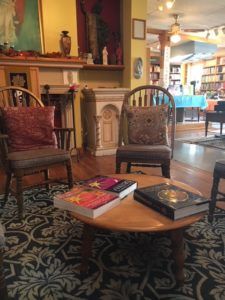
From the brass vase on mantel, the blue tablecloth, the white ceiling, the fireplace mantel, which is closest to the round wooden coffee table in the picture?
the fireplace mantel

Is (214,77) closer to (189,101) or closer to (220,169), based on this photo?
(189,101)

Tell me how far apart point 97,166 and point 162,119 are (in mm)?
1177

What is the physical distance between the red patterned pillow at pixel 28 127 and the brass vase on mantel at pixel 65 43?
1561 millimetres

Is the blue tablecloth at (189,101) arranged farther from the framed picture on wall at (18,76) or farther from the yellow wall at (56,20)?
the framed picture on wall at (18,76)

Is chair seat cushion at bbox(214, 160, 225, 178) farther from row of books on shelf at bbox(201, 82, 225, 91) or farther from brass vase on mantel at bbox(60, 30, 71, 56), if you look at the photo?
row of books on shelf at bbox(201, 82, 225, 91)

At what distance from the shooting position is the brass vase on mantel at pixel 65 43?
3.33 meters

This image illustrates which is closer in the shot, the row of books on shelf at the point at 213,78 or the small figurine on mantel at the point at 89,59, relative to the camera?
the small figurine on mantel at the point at 89,59

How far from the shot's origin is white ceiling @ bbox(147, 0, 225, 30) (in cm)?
→ 468

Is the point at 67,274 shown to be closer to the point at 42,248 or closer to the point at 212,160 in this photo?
the point at 42,248

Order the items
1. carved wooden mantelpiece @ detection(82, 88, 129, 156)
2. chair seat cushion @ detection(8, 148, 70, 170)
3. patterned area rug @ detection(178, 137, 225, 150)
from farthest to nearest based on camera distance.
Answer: patterned area rug @ detection(178, 137, 225, 150) → carved wooden mantelpiece @ detection(82, 88, 129, 156) → chair seat cushion @ detection(8, 148, 70, 170)

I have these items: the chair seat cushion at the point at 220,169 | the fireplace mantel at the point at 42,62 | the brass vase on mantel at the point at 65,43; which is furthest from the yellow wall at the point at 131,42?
the chair seat cushion at the point at 220,169

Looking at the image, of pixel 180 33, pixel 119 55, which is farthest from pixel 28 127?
pixel 180 33

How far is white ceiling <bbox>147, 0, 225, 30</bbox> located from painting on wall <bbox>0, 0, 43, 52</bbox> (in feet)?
8.09

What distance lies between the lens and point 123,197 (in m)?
1.22
